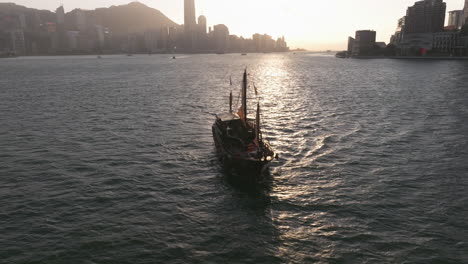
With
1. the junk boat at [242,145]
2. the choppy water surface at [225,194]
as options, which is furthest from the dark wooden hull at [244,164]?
the choppy water surface at [225,194]

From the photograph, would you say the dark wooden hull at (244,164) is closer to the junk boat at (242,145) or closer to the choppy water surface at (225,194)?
the junk boat at (242,145)

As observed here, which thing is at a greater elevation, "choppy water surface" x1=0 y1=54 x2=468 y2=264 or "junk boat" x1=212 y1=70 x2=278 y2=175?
"junk boat" x1=212 y1=70 x2=278 y2=175

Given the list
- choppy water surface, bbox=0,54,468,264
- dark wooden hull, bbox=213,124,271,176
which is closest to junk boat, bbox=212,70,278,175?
dark wooden hull, bbox=213,124,271,176

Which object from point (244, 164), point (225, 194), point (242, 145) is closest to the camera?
point (225, 194)

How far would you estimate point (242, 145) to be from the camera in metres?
34.3

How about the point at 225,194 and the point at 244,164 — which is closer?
the point at 225,194

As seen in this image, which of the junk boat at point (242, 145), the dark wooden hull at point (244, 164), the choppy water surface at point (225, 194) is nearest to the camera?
the choppy water surface at point (225, 194)

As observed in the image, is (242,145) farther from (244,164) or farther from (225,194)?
(225,194)

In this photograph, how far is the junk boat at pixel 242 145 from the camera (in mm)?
30844

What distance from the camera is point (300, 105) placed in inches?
3073

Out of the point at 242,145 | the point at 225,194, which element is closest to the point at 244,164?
the point at 225,194

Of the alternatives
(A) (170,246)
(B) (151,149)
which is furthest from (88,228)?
(B) (151,149)

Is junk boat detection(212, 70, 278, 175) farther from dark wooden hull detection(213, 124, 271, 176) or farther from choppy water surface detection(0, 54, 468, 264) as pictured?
choppy water surface detection(0, 54, 468, 264)

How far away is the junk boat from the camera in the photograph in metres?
30.8
